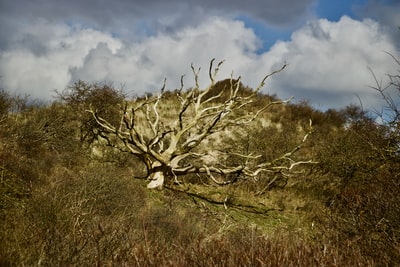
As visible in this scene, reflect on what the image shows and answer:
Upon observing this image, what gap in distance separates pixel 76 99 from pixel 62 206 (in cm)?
1127

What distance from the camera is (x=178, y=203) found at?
460 inches

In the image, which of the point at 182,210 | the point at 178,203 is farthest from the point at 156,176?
the point at 182,210

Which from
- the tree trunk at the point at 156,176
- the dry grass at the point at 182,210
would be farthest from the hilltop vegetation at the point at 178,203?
the tree trunk at the point at 156,176

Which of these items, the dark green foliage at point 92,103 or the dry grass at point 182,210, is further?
the dark green foliage at point 92,103

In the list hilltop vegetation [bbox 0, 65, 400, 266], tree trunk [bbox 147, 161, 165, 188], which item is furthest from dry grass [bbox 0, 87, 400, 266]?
tree trunk [bbox 147, 161, 165, 188]

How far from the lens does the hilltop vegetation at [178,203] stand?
484 centimetres

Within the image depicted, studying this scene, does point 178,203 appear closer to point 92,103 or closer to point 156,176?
point 156,176

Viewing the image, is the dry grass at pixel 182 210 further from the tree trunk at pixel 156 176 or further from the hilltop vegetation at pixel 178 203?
the tree trunk at pixel 156 176

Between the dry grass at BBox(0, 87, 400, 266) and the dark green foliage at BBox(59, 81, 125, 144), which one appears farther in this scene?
the dark green foliage at BBox(59, 81, 125, 144)

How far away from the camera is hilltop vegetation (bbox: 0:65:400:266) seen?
484 centimetres

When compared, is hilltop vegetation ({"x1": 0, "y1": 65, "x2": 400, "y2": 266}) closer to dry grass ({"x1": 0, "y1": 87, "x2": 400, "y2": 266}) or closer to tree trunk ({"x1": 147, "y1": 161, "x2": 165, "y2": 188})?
dry grass ({"x1": 0, "y1": 87, "x2": 400, "y2": 266})

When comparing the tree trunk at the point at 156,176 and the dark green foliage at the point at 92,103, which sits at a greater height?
the dark green foliage at the point at 92,103

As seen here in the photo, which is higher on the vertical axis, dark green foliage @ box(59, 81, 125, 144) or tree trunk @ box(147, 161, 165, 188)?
dark green foliage @ box(59, 81, 125, 144)

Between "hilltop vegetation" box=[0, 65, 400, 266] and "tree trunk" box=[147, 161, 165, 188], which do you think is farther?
"tree trunk" box=[147, 161, 165, 188]
